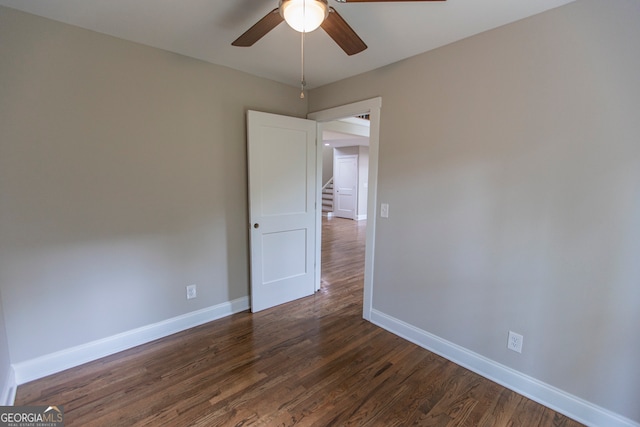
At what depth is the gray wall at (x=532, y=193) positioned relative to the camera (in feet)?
4.99

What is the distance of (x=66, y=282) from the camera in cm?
203

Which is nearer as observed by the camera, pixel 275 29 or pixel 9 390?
pixel 9 390


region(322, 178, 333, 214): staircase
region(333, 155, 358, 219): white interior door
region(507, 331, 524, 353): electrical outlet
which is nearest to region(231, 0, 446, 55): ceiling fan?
region(507, 331, 524, 353): electrical outlet

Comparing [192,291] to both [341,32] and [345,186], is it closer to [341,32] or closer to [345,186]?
[341,32]

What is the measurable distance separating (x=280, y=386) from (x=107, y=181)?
1957 mm

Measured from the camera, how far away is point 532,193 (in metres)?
1.79

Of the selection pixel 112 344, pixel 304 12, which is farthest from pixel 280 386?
pixel 304 12

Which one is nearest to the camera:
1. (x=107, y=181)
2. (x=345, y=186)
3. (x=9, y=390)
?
(x=9, y=390)

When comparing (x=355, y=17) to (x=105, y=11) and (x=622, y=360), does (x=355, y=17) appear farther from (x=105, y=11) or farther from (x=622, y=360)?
(x=622, y=360)

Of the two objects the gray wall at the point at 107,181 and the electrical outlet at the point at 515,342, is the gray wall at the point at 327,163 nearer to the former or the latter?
the gray wall at the point at 107,181

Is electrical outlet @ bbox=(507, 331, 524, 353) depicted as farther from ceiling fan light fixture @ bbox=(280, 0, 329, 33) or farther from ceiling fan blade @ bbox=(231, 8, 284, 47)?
ceiling fan blade @ bbox=(231, 8, 284, 47)

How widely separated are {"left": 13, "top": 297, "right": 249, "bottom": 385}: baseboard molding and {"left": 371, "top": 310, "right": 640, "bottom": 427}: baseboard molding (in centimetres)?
175

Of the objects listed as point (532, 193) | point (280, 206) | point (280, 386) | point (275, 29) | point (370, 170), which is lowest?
point (280, 386)

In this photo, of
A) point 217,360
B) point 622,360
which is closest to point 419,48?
point 622,360
